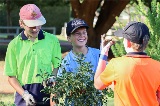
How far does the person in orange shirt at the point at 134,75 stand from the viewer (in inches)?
152

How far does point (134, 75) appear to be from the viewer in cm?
387

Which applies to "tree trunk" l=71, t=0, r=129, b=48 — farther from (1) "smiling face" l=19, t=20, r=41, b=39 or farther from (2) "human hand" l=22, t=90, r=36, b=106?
(2) "human hand" l=22, t=90, r=36, b=106

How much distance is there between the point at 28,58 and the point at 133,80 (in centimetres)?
151

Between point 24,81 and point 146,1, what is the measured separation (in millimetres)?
22243

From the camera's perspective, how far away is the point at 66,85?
14.8ft

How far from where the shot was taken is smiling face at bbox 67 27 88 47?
4910mm

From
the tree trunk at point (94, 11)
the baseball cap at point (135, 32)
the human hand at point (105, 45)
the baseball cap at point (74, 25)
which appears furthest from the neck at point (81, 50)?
the tree trunk at point (94, 11)

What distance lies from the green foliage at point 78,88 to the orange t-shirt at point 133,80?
0.60m

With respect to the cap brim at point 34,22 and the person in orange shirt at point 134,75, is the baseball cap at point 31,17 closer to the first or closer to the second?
the cap brim at point 34,22

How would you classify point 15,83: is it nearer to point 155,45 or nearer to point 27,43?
point 27,43

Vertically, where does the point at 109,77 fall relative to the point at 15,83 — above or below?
above

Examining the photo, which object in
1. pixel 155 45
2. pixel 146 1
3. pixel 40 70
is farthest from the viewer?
pixel 146 1

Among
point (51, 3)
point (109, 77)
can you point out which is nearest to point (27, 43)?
point (109, 77)

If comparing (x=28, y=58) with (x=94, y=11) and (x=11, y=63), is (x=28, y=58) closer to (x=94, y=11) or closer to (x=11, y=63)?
(x=11, y=63)
